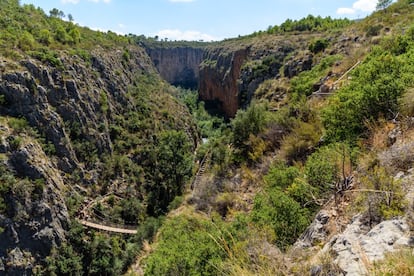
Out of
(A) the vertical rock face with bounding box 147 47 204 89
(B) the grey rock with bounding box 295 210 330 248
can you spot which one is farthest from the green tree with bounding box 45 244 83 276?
(A) the vertical rock face with bounding box 147 47 204 89

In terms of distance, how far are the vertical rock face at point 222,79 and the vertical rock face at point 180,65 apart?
32.4 meters

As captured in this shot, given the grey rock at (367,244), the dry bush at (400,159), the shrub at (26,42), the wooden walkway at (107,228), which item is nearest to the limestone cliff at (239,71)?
the wooden walkway at (107,228)

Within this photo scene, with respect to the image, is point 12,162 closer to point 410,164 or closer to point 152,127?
point 152,127

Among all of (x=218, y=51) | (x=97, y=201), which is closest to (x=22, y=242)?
(x=97, y=201)

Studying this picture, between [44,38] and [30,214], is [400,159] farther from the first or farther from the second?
[44,38]

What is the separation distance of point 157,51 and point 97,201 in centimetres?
10204

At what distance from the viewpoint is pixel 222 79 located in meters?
77.7

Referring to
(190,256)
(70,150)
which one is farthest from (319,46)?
(190,256)

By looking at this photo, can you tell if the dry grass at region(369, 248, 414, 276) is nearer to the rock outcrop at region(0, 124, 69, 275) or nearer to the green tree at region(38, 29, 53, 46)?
the rock outcrop at region(0, 124, 69, 275)

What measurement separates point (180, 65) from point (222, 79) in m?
61.7

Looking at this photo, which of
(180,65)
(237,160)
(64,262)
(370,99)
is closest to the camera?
(370,99)

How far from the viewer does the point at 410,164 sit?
19.4ft

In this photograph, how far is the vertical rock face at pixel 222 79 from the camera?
65.2 metres

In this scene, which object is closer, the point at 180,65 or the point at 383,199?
the point at 383,199
